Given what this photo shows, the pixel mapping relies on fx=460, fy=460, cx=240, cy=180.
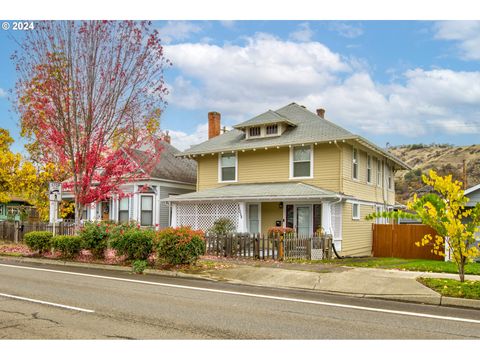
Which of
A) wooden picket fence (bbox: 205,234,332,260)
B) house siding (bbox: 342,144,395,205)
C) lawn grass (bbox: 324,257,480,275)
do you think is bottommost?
lawn grass (bbox: 324,257,480,275)

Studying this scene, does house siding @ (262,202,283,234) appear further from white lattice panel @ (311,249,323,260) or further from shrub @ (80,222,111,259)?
shrub @ (80,222,111,259)

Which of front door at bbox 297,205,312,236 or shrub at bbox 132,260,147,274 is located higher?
front door at bbox 297,205,312,236

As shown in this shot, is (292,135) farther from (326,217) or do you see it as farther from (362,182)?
(326,217)

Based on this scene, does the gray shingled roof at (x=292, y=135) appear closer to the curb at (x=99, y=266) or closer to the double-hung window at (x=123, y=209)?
the double-hung window at (x=123, y=209)

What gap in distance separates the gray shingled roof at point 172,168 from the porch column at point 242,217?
7801mm

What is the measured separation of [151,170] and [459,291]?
1960 centimetres

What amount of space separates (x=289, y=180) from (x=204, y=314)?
→ 15495 millimetres

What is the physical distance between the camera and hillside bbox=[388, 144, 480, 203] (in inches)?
2768

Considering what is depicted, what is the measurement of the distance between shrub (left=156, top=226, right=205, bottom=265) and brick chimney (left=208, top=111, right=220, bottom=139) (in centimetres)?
1630

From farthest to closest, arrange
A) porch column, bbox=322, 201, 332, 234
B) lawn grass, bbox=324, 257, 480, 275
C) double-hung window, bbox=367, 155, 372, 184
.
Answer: double-hung window, bbox=367, 155, 372, 184 → porch column, bbox=322, 201, 332, 234 → lawn grass, bbox=324, 257, 480, 275

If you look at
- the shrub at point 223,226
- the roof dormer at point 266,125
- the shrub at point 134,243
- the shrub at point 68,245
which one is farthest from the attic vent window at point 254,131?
the shrub at point 68,245

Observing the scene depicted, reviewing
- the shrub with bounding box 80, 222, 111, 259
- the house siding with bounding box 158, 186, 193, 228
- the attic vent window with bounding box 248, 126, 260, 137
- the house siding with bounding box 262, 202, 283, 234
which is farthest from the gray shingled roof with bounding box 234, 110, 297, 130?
the shrub with bounding box 80, 222, 111, 259

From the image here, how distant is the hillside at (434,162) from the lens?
70.3 metres

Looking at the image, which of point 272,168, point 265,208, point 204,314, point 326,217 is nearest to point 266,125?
point 272,168
